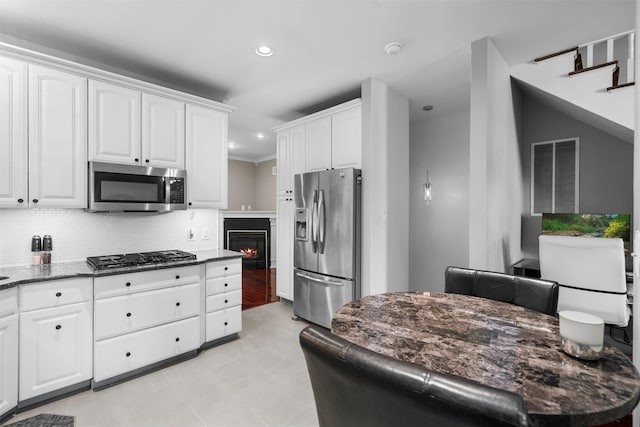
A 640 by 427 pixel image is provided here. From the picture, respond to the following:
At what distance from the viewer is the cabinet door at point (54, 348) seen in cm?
196

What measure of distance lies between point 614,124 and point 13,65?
495 cm

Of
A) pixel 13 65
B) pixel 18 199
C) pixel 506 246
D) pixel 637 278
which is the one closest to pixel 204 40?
pixel 13 65

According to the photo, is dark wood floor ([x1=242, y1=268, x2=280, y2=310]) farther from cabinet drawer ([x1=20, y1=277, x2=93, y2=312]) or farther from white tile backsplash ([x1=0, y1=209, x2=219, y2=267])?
cabinet drawer ([x1=20, y1=277, x2=93, y2=312])

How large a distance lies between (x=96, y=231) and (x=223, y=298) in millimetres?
1304

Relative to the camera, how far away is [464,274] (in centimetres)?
189

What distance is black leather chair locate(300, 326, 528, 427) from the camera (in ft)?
1.74

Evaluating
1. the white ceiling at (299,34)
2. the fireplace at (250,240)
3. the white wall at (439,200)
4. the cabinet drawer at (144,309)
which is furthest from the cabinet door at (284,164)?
the fireplace at (250,240)

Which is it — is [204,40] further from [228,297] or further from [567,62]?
[567,62]

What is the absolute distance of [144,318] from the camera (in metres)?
2.42

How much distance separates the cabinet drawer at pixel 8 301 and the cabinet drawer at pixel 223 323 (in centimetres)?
136

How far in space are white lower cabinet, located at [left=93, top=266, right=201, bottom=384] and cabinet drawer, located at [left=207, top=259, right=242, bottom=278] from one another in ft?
0.50

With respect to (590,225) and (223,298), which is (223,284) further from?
(590,225)

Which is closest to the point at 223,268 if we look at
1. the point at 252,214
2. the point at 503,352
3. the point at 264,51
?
the point at 264,51

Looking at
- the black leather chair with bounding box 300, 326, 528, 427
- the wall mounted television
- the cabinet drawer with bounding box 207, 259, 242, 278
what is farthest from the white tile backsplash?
the wall mounted television
